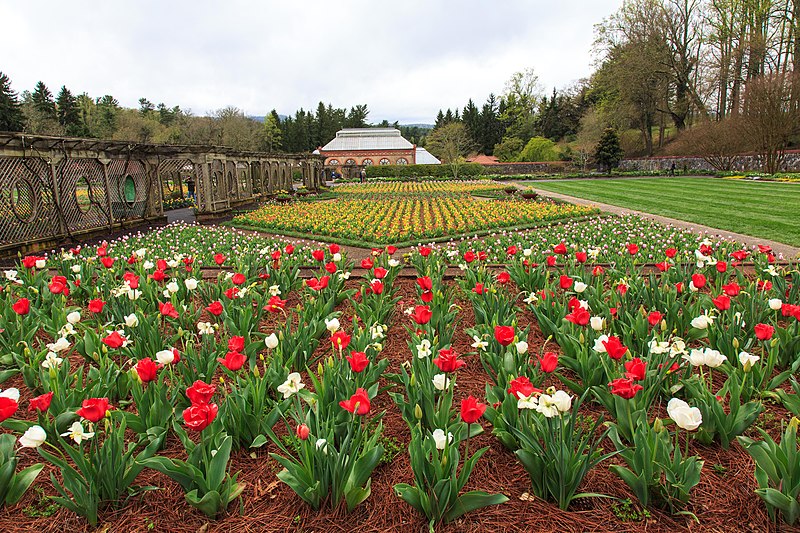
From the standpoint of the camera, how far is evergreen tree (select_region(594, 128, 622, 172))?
45344mm

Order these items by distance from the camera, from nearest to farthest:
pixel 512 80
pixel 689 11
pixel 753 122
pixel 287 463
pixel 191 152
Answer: pixel 287 463 → pixel 191 152 → pixel 753 122 → pixel 689 11 → pixel 512 80

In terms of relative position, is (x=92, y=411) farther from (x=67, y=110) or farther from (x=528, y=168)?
(x=67, y=110)

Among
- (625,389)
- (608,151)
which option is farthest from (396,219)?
(608,151)

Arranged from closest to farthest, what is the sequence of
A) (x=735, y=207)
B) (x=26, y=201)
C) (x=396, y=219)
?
(x=26, y=201)
(x=396, y=219)
(x=735, y=207)

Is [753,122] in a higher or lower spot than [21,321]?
higher

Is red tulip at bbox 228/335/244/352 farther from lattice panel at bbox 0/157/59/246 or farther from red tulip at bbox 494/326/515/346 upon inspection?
lattice panel at bbox 0/157/59/246

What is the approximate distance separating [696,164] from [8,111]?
58.0 meters

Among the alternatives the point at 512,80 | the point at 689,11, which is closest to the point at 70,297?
the point at 689,11

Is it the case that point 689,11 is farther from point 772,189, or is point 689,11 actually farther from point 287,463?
point 287,463

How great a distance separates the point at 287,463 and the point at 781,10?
5139 centimetres

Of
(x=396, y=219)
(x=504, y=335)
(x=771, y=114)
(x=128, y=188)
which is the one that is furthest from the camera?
(x=771, y=114)

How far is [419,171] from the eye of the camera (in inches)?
2052

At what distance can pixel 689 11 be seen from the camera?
143 ft

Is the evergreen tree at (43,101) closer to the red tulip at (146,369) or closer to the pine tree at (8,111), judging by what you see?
the pine tree at (8,111)
